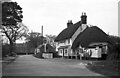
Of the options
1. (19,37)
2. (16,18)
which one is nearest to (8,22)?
(16,18)

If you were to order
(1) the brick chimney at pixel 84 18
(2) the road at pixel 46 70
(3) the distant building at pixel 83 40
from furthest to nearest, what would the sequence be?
(1) the brick chimney at pixel 84 18, (3) the distant building at pixel 83 40, (2) the road at pixel 46 70

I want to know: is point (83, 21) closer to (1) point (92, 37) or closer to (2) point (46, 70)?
(1) point (92, 37)

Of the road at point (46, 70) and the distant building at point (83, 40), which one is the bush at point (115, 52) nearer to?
the road at point (46, 70)

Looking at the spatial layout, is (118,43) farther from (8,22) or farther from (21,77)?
(8,22)

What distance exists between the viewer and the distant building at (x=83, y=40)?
4657cm

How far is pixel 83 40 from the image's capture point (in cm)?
4869

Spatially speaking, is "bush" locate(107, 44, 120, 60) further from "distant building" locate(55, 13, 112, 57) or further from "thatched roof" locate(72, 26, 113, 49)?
"thatched roof" locate(72, 26, 113, 49)

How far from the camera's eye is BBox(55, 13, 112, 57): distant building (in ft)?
153

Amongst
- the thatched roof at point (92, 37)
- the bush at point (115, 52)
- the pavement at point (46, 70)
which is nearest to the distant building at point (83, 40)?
the thatched roof at point (92, 37)

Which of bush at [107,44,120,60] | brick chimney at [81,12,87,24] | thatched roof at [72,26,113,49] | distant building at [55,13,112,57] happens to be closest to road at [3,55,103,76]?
bush at [107,44,120,60]

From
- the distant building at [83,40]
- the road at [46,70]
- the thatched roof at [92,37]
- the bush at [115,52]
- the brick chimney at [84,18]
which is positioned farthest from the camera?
the brick chimney at [84,18]

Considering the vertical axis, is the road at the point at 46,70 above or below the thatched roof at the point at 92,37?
below

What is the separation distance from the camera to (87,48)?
46.6 meters

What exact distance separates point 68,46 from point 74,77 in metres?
41.9
